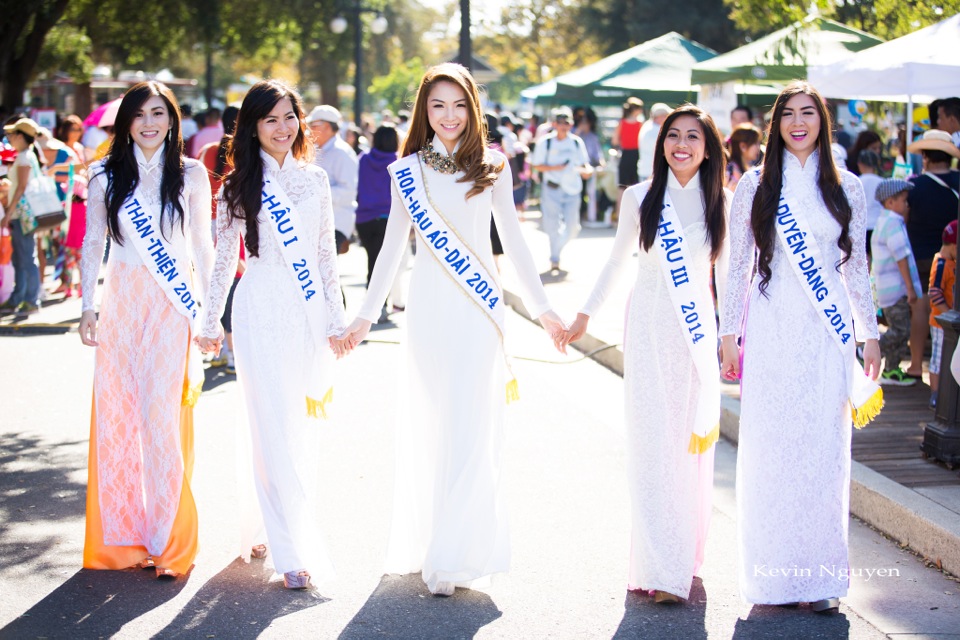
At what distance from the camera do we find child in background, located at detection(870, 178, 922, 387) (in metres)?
8.47

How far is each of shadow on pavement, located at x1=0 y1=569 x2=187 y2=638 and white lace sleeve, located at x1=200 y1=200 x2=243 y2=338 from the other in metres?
0.99

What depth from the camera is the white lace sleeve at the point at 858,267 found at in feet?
14.7

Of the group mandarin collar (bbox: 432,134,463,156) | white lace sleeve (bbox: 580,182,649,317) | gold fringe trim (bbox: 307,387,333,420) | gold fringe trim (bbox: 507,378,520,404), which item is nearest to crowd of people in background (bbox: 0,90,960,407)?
white lace sleeve (bbox: 580,182,649,317)

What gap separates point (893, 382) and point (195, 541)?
5.30 metres

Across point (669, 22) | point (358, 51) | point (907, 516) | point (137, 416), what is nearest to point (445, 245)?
point (137, 416)

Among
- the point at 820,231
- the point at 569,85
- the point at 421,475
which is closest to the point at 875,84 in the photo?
the point at 820,231

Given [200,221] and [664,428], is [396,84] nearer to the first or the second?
[200,221]

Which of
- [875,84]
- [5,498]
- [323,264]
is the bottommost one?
[5,498]

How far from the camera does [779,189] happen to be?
453 cm

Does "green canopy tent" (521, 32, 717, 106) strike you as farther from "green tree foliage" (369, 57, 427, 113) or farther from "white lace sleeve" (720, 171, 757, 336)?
Answer: "green tree foliage" (369, 57, 427, 113)

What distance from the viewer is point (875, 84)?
9969 mm

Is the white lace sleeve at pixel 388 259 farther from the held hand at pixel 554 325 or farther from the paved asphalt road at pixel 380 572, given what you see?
the held hand at pixel 554 325

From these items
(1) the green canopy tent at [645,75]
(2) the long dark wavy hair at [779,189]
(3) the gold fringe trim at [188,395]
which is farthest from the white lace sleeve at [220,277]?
(1) the green canopy tent at [645,75]

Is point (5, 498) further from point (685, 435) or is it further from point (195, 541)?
point (685, 435)
